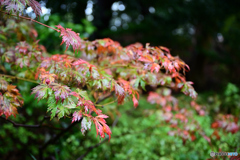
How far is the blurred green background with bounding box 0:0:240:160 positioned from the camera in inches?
95.7

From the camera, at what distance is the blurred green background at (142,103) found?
7.97 ft

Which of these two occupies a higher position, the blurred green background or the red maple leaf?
the red maple leaf

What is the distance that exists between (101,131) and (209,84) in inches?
287

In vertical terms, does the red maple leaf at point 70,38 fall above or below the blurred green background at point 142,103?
above

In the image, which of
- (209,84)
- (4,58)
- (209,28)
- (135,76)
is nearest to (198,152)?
(135,76)

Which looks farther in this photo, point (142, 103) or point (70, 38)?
point (142, 103)

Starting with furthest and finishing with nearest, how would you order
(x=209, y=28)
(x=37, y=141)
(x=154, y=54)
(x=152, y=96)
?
(x=209, y=28) < (x=37, y=141) < (x=152, y=96) < (x=154, y=54)

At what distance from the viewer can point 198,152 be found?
257cm

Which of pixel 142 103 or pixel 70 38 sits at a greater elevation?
pixel 70 38

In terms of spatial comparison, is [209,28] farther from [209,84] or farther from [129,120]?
[129,120]

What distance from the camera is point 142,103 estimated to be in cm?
479

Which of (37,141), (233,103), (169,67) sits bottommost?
(37,141)

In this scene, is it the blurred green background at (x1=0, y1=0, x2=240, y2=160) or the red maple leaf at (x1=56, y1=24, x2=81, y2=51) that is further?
the blurred green background at (x1=0, y1=0, x2=240, y2=160)

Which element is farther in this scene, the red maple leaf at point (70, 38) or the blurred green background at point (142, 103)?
the blurred green background at point (142, 103)
